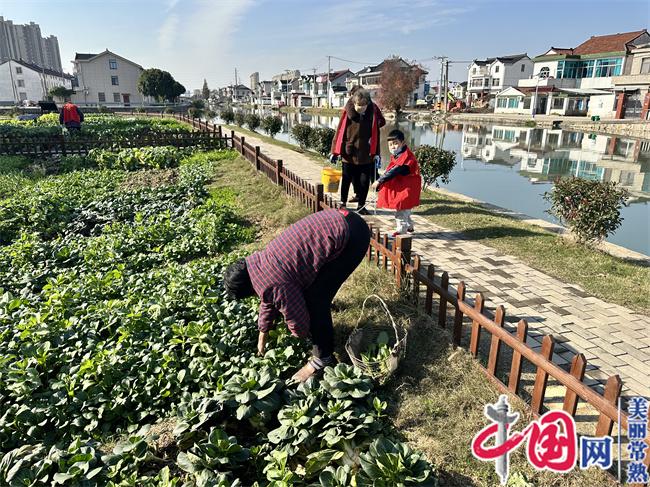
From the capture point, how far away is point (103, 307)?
4.50 metres

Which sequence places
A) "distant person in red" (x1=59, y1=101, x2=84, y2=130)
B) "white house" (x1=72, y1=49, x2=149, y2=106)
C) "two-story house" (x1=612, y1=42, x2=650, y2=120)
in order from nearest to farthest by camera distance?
"distant person in red" (x1=59, y1=101, x2=84, y2=130), "two-story house" (x1=612, y1=42, x2=650, y2=120), "white house" (x1=72, y1=49, x2=149, y2=106)

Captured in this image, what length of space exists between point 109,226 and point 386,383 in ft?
19.8

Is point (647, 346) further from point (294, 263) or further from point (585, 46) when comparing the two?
point (585, 46)

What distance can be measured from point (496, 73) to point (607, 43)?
18081 millimetres

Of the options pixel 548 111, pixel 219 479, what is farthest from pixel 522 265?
pixel 548 111

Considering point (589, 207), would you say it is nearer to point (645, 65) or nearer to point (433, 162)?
point (433, 162)

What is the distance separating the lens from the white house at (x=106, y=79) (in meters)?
64.7

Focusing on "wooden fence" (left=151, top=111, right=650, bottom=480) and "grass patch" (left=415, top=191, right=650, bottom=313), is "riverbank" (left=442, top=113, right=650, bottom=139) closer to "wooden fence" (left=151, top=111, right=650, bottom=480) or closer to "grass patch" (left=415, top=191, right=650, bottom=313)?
"grass patch" (left=415, top=191, right=650, bottom=313)

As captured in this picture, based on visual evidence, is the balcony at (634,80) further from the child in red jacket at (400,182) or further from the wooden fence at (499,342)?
the wooden fence at (499,342)

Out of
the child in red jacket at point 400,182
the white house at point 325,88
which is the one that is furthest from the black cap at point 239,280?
the white house at point 325,88

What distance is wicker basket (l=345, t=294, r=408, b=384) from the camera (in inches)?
127

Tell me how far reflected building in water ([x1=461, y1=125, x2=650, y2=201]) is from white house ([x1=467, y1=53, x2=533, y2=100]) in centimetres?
3646

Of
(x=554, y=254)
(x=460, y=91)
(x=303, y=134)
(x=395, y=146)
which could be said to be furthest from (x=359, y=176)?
(x=460, y=91)

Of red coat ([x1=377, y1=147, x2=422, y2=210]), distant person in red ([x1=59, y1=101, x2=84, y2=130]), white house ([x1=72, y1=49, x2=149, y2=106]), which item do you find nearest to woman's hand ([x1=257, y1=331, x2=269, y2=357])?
red coat ([x1=377, y1=147, x2=422, y2=210])
